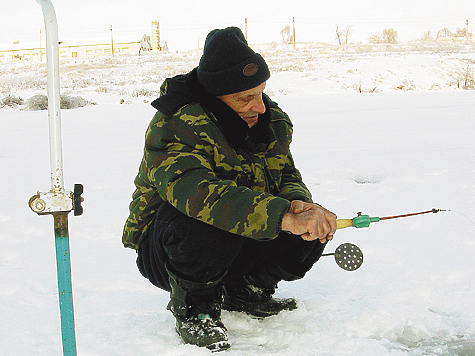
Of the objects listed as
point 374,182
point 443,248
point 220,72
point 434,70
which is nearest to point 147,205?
point 220,72

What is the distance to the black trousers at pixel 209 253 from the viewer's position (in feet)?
5.23

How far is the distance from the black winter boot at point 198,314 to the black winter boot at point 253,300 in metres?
0.22

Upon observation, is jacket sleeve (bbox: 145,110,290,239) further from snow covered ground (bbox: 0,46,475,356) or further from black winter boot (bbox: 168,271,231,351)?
snow covered ground (bbox: 0,46,475,356)

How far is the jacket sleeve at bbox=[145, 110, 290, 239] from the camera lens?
149 centimetres

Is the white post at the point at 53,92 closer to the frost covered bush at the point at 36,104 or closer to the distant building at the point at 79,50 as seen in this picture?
the frost covered bush at the point at 36,104

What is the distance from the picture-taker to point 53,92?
1187mm

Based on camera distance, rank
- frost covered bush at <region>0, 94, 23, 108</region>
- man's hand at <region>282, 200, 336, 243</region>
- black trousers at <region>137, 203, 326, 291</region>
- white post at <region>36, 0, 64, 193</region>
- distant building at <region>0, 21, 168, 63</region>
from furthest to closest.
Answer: distant building at <region>0, 21, 168, 63</region> < frost covered bush at <region>0, 94, 23, 108</region> < black trousers at <region>137, 203, 326, 291</region> < man's hand at <region>282, 200, 336, 243</region> < white post at <region>36, 0, 64, 193</region>

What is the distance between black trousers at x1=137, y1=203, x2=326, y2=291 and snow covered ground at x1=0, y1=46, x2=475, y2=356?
0.18 m

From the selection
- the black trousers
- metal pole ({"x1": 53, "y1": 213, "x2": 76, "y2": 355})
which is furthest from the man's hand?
metal pole ({"x1": 53, "y1": 213, "x2": 76, "y2": 355})

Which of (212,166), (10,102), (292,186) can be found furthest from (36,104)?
(212,166)

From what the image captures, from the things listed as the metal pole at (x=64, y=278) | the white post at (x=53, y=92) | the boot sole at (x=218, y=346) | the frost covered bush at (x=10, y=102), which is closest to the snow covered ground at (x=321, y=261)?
the boot sole at (x=218, y=346)

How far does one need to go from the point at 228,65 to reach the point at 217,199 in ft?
1.47

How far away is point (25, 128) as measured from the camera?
6590 mm

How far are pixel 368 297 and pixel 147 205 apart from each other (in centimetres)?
91
